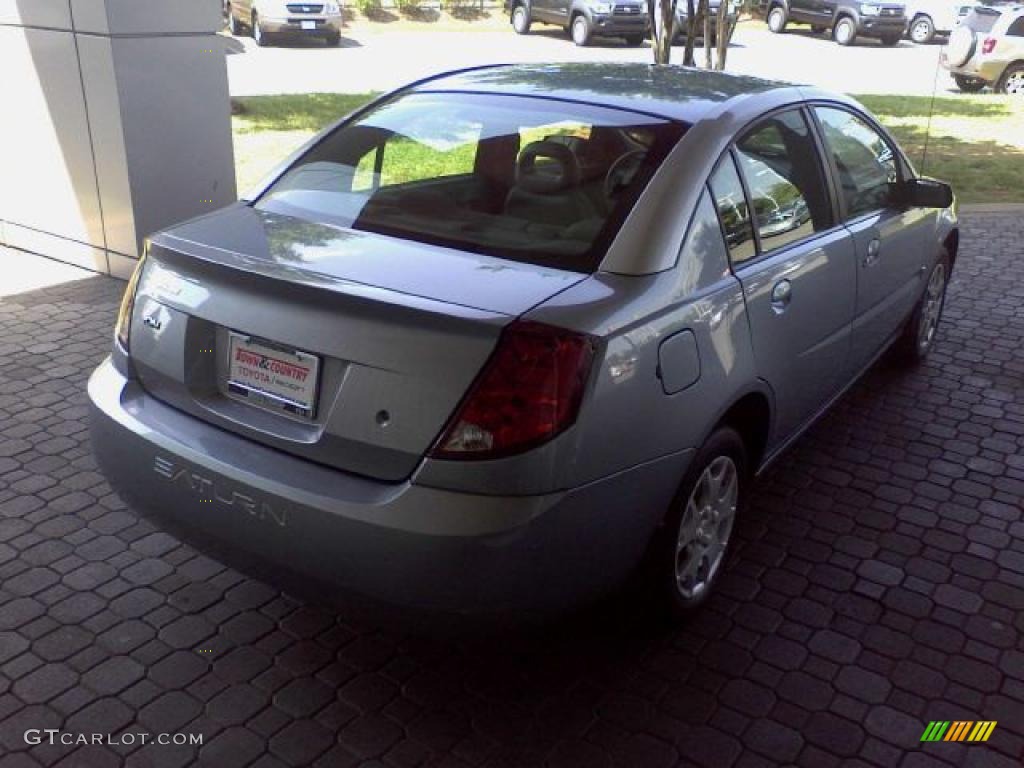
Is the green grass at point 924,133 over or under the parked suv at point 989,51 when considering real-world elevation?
under

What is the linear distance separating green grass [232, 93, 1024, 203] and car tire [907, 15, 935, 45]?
12.7m

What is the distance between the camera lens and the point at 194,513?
287cm

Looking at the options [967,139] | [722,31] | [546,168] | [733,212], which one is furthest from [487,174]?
[967,139]

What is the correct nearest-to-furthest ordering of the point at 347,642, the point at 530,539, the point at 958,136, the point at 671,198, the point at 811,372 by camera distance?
the point at 530,539, the point at 671,198, the point at 347,642, the point at 811,372, the point at 958,136

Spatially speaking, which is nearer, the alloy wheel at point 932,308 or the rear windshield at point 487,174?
the rear windshield at point 487,174

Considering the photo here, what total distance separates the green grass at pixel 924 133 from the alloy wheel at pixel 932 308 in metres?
5.20

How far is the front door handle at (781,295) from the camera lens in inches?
136

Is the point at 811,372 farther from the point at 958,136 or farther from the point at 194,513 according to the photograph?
the point at 958,136

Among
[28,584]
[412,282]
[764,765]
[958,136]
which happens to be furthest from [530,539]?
[958,136]

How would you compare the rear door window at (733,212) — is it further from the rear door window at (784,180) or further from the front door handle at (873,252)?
the front door handle at (873,252)

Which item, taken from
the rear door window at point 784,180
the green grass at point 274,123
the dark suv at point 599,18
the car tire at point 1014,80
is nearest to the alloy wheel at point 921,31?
the dark suv at point 599,18

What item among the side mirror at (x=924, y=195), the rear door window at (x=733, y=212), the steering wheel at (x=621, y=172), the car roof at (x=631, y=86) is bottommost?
the side mirror at (x=924, y=195)

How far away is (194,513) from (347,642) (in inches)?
28.1

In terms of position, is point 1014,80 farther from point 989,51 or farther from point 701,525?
point 701,525
